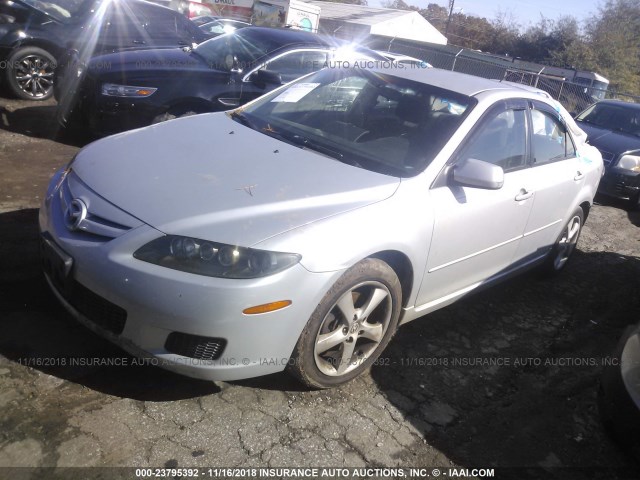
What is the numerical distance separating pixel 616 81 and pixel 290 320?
4091 cm

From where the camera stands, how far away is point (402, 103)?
146 inches

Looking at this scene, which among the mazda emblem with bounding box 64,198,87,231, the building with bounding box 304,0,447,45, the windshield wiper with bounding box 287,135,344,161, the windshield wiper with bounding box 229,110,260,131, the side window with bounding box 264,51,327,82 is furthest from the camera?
the building with bounding box 304,0,447,45

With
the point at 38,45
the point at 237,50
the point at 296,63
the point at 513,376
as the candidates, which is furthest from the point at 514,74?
the point at 513,376

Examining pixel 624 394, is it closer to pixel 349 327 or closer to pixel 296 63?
pixel 349 327

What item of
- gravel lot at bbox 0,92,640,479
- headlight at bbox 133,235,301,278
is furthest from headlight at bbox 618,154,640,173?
headlight at bbox 133,235,301,278

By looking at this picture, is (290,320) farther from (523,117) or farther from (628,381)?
(523,117)

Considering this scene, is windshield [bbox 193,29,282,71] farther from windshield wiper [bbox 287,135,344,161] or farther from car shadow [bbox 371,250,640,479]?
car shadow [bbox 371,250,640,479]

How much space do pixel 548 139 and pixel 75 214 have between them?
11.1 feet

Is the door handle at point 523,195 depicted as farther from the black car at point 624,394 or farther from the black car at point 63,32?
the black car at point 63,32

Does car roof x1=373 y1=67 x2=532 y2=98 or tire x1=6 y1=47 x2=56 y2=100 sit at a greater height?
car roof x1=373 y1=67 x2=532 y2=98

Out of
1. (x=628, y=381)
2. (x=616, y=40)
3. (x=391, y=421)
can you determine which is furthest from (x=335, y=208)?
(x=616, y=40)

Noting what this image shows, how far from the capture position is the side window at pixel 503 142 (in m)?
3.48

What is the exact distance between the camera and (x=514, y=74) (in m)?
19.0

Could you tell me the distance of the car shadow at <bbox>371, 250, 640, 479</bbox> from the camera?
287 cm
